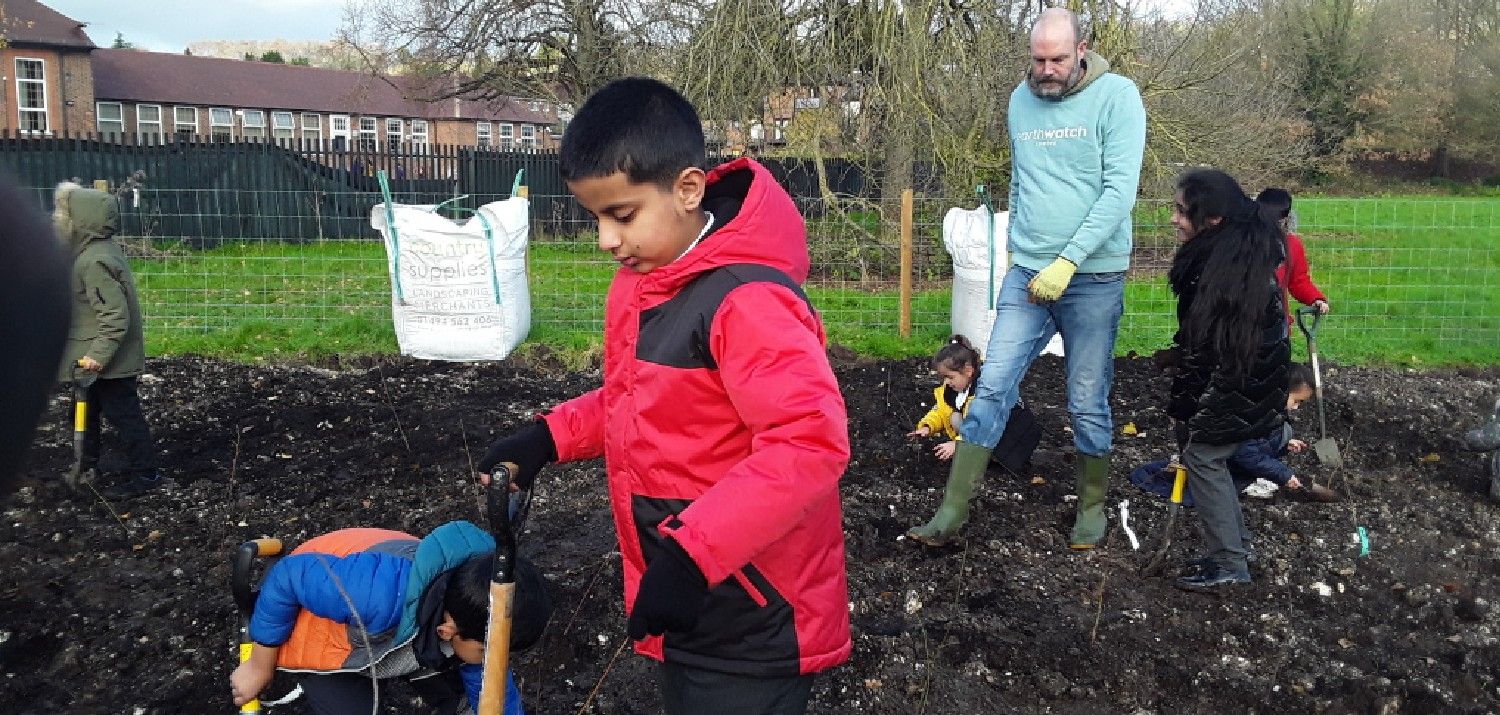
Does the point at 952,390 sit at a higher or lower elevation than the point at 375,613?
higher

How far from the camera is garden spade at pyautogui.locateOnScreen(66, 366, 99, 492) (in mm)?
5309

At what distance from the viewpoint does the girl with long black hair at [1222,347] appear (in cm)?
410

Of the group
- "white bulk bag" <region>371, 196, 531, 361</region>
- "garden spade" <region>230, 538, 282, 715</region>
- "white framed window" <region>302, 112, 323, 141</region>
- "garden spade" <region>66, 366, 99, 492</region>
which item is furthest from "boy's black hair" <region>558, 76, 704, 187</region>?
"white framed window" <region>302, 112, 323, 141</region>

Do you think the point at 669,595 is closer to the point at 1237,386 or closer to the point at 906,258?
the point at 1237,386

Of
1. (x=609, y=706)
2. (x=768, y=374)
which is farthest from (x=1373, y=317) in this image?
(x=768, y=374)

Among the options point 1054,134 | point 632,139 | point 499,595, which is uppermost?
point 1054,134

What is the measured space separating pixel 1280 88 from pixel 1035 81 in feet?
62.1

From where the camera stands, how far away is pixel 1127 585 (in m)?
4.41

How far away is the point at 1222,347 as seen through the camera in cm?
415

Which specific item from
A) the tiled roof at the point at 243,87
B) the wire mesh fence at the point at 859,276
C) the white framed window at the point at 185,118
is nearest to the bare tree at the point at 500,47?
the wire mesh fence at the point at 859,276

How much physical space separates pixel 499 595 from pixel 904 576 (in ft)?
7.79

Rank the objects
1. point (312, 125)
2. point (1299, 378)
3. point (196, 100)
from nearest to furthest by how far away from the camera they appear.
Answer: point (1299, 378) → point (196, 100) → point (312, 125)

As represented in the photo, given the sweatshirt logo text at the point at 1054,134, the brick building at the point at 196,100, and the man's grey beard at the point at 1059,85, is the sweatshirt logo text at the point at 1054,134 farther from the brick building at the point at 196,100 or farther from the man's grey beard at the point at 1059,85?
the brick building at the point at 196,100

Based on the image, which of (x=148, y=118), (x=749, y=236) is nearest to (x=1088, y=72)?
(x=749, y=236)
